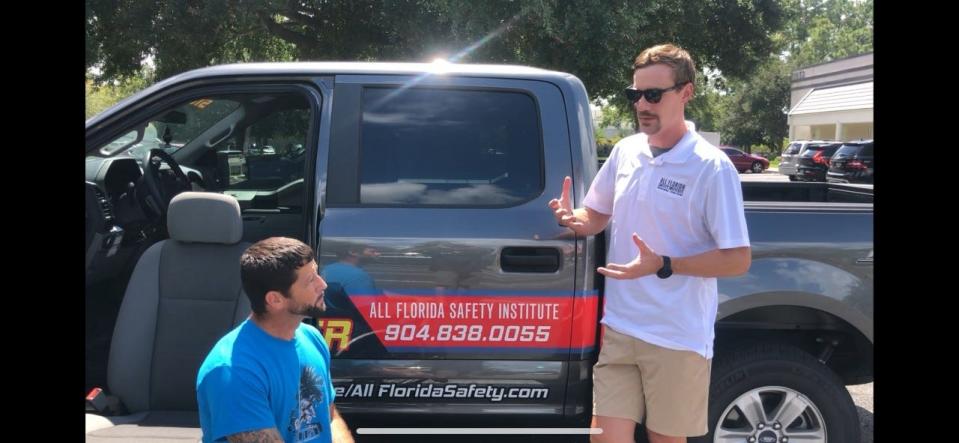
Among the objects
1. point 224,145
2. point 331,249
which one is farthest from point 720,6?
point 331,249

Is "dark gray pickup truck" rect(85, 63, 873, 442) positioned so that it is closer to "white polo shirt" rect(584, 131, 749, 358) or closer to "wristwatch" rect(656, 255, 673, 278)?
"white polo shirt" rect(584, 131, 749, 358)

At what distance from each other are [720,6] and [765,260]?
1412 centimetres

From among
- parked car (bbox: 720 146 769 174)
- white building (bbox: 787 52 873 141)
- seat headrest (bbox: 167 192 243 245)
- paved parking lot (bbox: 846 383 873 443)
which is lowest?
paved parking lot (bbox: 846 383 873 443)

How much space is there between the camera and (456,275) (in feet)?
9.83

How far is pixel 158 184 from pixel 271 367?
2374mm

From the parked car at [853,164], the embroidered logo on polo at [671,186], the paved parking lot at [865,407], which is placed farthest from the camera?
the parked car at [853,164]

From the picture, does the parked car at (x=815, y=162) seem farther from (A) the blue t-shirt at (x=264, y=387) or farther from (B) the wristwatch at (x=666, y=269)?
(A) the blue t-shirt at (x=264, y=387)

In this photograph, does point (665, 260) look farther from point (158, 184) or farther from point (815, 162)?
point (815, 162)

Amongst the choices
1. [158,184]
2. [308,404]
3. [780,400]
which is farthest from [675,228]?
[158,184]

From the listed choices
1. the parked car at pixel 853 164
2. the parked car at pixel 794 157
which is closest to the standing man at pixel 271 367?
the parked car at pixel 853 164

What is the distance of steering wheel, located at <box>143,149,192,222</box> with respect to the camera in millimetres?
4008

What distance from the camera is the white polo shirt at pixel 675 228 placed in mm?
2576

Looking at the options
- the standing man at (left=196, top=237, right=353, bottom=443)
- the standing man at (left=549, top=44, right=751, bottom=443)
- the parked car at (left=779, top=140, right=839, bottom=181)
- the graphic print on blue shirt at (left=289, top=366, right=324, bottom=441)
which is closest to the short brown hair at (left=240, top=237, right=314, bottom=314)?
the standing man at (left=196, top=237, right=353, bottom=443)

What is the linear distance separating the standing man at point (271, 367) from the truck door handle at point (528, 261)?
0.92m
